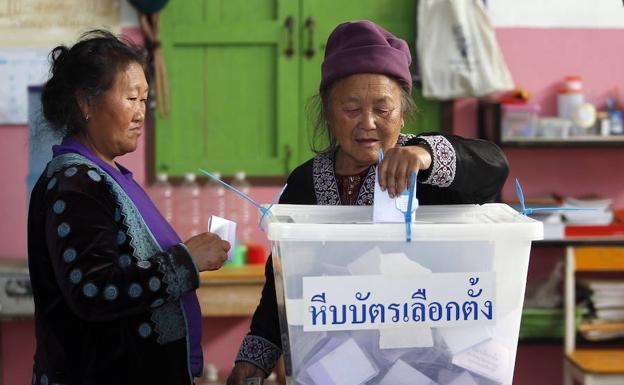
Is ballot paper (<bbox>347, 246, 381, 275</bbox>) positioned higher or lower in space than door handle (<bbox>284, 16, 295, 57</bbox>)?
lower

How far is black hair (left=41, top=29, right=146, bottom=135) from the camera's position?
1.64 m

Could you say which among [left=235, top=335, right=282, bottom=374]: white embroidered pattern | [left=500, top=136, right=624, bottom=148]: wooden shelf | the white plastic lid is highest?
the white plastic lid

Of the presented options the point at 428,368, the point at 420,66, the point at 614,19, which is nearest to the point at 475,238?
the point at 428,368

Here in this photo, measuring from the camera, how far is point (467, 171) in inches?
55.0

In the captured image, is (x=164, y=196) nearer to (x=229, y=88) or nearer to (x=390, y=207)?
(x=229, y=88)

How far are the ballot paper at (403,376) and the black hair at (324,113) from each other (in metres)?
0.51

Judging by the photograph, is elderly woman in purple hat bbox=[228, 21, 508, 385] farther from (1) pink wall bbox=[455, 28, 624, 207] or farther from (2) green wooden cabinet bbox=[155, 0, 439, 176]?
(1) pink wall bbox=[455, 28, 624, 207]

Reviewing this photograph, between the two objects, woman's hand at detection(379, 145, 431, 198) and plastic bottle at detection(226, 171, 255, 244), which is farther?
plastic bottle at detection(226, 171, 255, 244)

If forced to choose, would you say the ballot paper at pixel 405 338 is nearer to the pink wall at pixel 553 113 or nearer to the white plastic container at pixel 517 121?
the white plastic container at pixel 517 121

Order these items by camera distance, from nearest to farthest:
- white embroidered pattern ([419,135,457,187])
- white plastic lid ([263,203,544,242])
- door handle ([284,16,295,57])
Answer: white plastic lid ([263,203,544,242]) → white embroidered pattern ([419,135,457,187]) → door handle ([284,16,295,57])

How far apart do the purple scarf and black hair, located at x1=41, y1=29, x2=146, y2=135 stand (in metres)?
0.04

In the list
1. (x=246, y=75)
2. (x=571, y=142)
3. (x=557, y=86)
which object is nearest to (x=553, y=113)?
(x=557, y=86)

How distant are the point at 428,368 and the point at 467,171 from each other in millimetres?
334

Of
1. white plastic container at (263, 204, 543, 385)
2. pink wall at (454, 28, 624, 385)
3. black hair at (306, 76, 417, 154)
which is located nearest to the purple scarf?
black hair at (306, 76, 417, 154)
